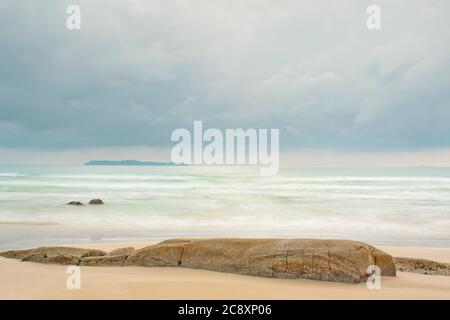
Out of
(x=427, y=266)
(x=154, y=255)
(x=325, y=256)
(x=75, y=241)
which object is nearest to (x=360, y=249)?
(x=325, y=256)

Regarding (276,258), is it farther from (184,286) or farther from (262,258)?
(184,286)

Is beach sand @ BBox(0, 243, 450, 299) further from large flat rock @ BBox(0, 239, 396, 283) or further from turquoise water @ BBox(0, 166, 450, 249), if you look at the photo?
turquoise water @ BBox(0, 166, 450, 249)

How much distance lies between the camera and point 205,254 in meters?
7.32

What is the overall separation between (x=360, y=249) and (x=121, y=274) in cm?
322

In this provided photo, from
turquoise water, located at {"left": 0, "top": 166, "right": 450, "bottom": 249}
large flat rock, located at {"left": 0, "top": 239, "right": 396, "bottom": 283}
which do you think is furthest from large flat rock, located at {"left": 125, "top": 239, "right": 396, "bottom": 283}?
turquoise water, located at {"left": 0, "top": 166, "right": 450, "bottom": 249}

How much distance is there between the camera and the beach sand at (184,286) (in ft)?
19.2

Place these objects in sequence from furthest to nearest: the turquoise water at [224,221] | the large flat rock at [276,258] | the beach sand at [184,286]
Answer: the turquoise water at [224,221]
the large flat rock at [276,258]
the beach sand at [184,286]

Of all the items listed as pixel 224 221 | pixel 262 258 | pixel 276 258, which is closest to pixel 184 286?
pixel 262 258

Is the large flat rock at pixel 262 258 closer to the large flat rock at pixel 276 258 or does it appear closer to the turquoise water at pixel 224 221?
the large flat rock at pixel 276 258

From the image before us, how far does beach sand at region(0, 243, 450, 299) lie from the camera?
5.85 meters

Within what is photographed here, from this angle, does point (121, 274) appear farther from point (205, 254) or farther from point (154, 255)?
point (205, 254)

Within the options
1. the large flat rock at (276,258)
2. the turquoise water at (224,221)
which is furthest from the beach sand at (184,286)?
the turquoise water at (224,221)
